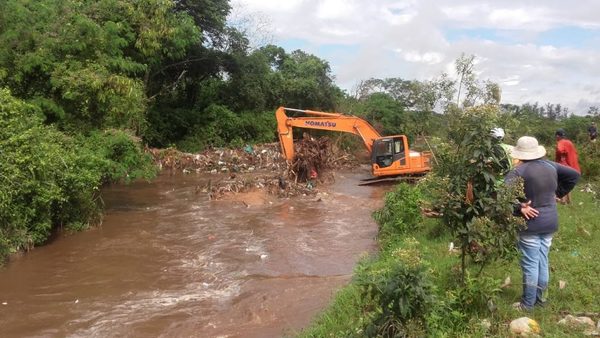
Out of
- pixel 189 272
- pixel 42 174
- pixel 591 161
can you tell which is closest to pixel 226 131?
pixel 42 174

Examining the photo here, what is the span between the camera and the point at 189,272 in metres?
8.72

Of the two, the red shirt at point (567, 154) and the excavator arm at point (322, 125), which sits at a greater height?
the excavator arm at point (322, 125)

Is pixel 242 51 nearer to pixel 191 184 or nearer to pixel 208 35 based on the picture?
pixel 208 35

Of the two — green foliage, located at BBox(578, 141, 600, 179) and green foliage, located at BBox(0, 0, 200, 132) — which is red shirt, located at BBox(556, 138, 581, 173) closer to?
green foliage, located at BBox(578, 141, 600, 179)

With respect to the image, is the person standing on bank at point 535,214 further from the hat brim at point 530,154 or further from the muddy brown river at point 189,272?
the muddy brown river at point 189,272

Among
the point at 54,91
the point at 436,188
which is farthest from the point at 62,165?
the point at 436,188

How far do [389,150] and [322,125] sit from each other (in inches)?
99.3

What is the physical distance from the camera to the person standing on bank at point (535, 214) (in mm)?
4754

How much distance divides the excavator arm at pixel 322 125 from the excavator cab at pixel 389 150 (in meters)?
0.52

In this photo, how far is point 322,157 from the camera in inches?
707

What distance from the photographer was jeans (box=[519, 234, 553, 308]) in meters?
4.79

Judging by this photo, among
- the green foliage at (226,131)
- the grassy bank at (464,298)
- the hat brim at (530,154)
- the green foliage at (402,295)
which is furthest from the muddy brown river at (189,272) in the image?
the green foliage at (226,131)

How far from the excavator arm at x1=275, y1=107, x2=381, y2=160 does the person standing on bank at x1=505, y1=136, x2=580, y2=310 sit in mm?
12844

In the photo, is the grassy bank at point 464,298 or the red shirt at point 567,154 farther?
the red shirt at point 567,154
